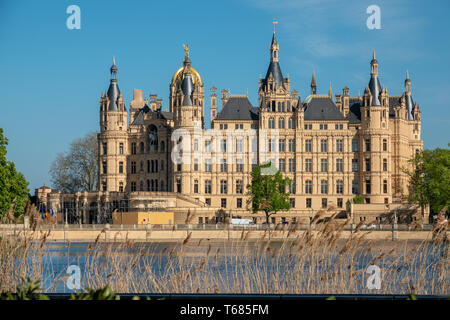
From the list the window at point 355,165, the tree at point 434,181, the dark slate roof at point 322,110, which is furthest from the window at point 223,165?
the tree at point 434,181

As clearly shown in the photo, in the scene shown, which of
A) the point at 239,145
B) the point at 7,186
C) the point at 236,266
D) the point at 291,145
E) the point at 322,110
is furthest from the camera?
the point at 322,110

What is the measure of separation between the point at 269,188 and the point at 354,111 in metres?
16.9

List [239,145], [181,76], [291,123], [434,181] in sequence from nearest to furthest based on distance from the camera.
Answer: [434,181]
[291,123]
[239,145]
[181,76]

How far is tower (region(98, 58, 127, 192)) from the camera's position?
280 ft

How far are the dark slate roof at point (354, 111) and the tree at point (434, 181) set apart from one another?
10.6m

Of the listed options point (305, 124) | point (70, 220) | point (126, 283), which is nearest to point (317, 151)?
point (305, 124)

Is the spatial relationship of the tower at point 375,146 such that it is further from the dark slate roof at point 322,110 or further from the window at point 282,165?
the window at point 282,165

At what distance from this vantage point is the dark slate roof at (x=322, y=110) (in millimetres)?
80938

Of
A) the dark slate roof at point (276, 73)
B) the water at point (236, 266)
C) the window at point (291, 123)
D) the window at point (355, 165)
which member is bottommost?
the water at point (236, 266)

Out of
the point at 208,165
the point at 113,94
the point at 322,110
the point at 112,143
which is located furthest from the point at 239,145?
the point at 113,94

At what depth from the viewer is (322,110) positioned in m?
81.0

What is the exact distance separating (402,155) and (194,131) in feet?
76.9

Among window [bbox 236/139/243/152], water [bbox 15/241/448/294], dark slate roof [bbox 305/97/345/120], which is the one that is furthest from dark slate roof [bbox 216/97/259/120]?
water [bbox 15/241/448/294]

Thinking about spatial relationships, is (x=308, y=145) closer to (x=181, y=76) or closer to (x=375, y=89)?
(x=375, y=89)
